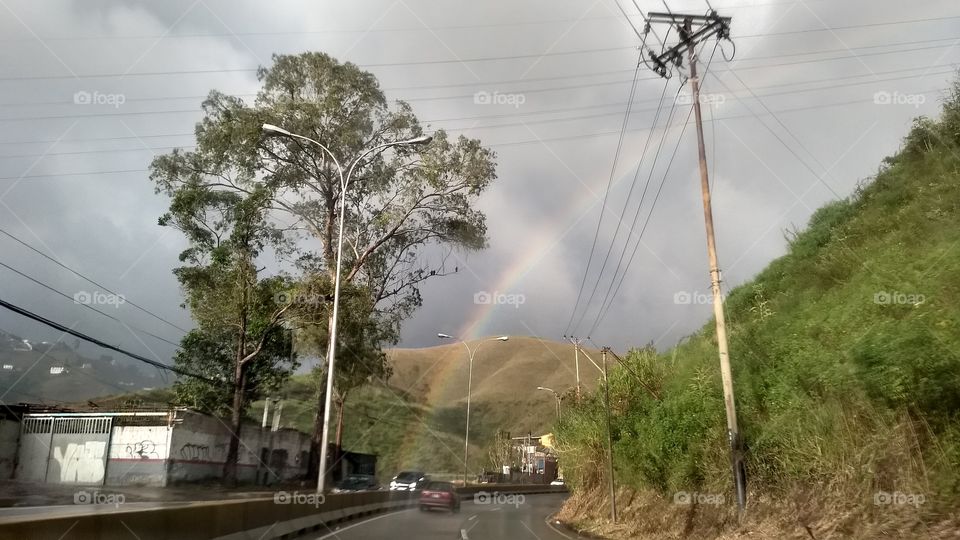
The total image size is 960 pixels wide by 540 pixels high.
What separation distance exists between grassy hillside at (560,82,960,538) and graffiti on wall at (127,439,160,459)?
24728 mm

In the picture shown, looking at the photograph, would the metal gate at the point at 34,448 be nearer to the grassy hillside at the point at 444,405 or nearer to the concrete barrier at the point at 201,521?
the concrete barrier at the point at 201,521

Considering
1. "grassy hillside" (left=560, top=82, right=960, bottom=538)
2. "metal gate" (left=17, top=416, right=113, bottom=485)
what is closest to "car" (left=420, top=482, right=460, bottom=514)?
"grassy hillside" (left=560, top=82, right=960, bottom=538)

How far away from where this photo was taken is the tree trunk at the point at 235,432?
3644cm

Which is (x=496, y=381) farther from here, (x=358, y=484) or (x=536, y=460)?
(x=358, y=484)

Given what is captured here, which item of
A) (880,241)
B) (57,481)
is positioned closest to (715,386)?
(880,241)

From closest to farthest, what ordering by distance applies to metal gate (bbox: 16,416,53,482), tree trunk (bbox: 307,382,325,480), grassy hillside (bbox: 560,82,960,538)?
grassy hillside (bbox: 560,82,960,538) < tree trunk (bbox: 307,382,325,480) < metal gate (bbox: 16,416,53,482)

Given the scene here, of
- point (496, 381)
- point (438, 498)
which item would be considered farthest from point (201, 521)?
point (496, 381)

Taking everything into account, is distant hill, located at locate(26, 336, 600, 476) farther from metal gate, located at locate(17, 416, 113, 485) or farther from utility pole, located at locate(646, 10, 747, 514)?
utility pole, located at locate(646, 10, 747, 514)

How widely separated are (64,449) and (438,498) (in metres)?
21.8

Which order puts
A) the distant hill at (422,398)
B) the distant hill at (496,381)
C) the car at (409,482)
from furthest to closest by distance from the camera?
the distant hill at (496,381) → the distant hill at (422,398) → the car at (409,482)

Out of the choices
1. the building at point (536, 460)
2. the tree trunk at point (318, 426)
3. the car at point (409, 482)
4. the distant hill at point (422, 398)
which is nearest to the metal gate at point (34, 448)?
the distant hill at point (422, 398)

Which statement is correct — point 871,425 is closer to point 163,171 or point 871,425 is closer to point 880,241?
point 880,241

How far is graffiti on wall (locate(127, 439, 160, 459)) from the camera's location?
33938 millimetres

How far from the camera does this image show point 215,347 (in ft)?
140
